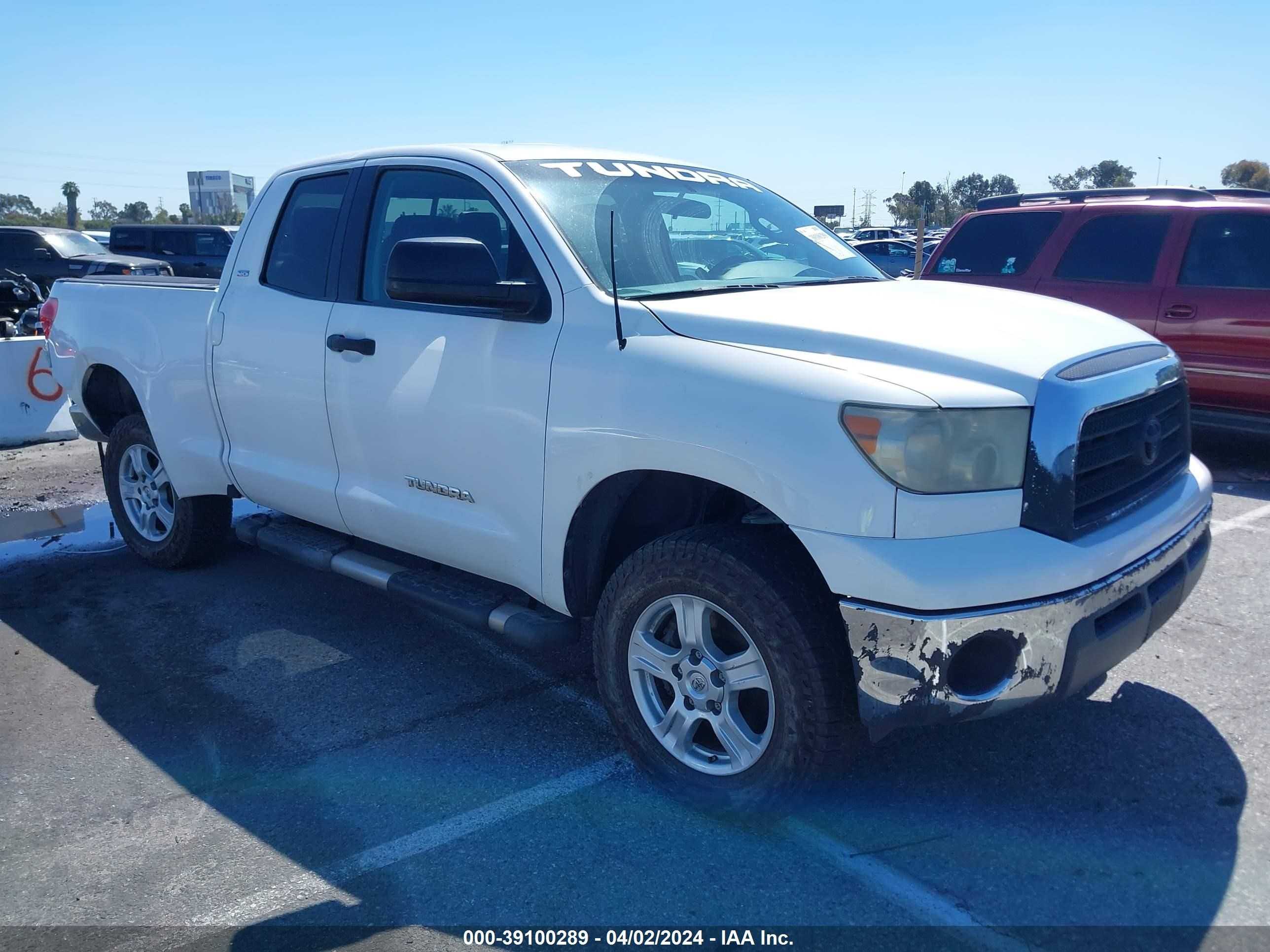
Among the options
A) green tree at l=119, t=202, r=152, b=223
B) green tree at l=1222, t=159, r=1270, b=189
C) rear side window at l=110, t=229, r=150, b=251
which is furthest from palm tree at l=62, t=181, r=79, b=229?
green tree at l=1222, t=159, r=1270, b=189

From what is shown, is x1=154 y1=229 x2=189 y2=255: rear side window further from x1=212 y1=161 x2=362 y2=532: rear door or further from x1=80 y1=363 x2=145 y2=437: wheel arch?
x1=212 y1=161 x2=362 y2=532: rear door

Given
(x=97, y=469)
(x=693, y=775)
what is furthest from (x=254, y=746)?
(x=97, y=469)

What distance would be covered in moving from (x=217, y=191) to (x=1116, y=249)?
64875 millimetres

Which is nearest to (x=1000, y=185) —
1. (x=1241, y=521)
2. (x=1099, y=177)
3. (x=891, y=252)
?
(x=1099, y=177)

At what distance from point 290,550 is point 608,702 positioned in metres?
1.89

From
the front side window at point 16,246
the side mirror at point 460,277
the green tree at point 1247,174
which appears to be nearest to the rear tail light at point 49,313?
the side mirror at point 460,277

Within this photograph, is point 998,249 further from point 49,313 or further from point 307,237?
point 49,313

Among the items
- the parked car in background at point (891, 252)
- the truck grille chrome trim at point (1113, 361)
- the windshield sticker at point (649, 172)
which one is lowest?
the parked car in background at point (891, 252)

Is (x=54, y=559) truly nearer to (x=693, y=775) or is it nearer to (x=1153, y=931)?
(x=693, y=775)

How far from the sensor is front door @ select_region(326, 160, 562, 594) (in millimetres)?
3455

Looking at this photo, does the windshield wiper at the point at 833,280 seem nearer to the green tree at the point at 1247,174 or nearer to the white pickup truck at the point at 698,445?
the white pickup truck at the point at 698,445

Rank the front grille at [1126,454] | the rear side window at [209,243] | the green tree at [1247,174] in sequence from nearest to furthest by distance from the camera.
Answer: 1. the front grille at [1126,454]
2. the rear side window at [209,243]
3. the green tree at [1247,174]

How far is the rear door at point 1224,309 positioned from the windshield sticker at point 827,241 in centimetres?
394

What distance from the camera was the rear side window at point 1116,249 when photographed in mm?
7547
